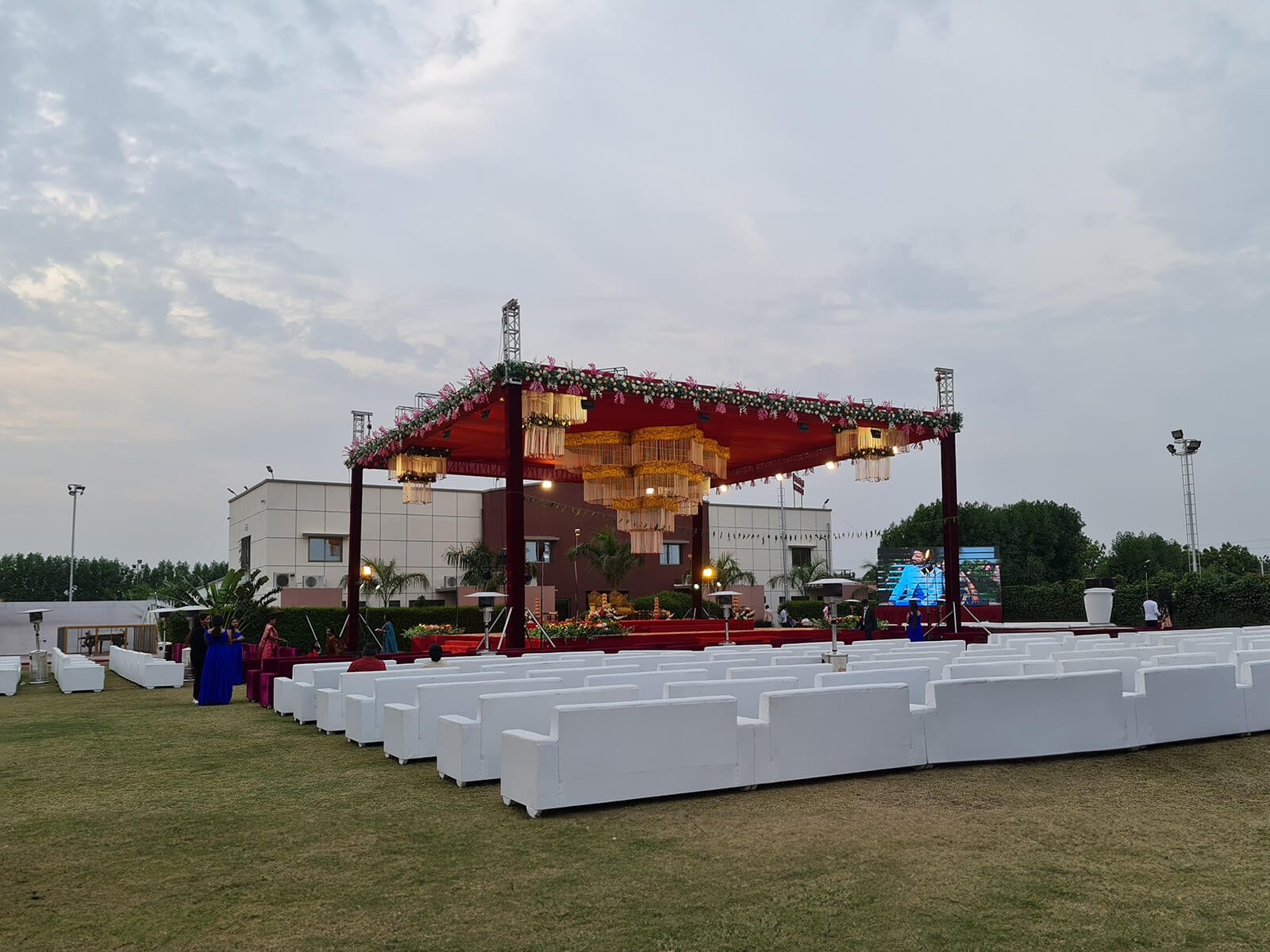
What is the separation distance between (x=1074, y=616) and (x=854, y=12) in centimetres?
2895

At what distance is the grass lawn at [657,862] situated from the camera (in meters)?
3.65

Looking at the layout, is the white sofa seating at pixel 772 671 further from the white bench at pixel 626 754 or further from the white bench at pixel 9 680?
the white bench at pixel 9 680

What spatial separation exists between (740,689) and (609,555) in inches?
1186

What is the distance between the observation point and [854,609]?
34.2 m

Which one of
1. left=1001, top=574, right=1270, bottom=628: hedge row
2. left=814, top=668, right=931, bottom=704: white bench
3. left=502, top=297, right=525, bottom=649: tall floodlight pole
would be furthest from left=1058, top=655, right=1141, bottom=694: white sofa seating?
left=1001, top=574, right=1270, bottom=628: hedge row

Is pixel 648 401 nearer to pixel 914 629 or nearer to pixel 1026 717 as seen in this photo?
pixel 914 629

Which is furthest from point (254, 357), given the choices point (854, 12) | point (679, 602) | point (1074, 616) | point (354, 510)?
point (1074, 616)

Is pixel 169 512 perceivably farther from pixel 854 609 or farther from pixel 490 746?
pixel 490 746

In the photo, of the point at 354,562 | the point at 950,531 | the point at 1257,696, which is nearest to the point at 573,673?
the point at 1257,696

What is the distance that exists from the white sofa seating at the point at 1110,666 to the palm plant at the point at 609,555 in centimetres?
2856

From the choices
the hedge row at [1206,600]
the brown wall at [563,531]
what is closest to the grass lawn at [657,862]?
the hedge row at [1206,600]

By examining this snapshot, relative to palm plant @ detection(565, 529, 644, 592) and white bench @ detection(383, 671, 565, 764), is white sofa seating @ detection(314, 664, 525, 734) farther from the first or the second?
palm plant @ detection(565, 529, 644, 592)

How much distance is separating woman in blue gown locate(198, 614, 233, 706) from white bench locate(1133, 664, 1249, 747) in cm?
1172

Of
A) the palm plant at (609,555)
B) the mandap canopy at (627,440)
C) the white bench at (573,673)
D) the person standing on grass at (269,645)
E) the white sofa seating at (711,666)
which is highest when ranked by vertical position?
the mandap canopy at (627,440)
